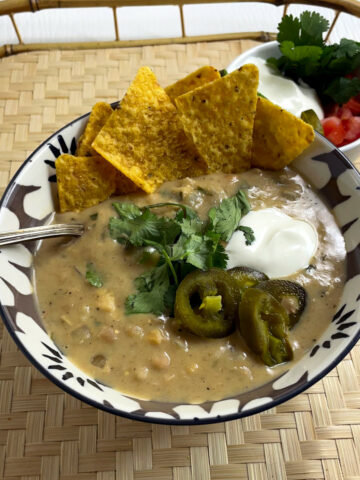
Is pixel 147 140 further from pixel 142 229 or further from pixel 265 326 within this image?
pixel 265 326

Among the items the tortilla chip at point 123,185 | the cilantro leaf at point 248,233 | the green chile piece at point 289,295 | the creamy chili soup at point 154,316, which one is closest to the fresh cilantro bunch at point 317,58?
the creamy chili soup at point 154,316

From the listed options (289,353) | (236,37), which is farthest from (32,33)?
(289,353)

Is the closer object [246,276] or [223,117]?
[246,276]

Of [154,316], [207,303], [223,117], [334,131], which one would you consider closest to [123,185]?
[223,117]

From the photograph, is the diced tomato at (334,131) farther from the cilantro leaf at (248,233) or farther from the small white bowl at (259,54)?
the cilantro leaf at (248,233)

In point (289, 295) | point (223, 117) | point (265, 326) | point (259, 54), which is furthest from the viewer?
point (259, 54)
